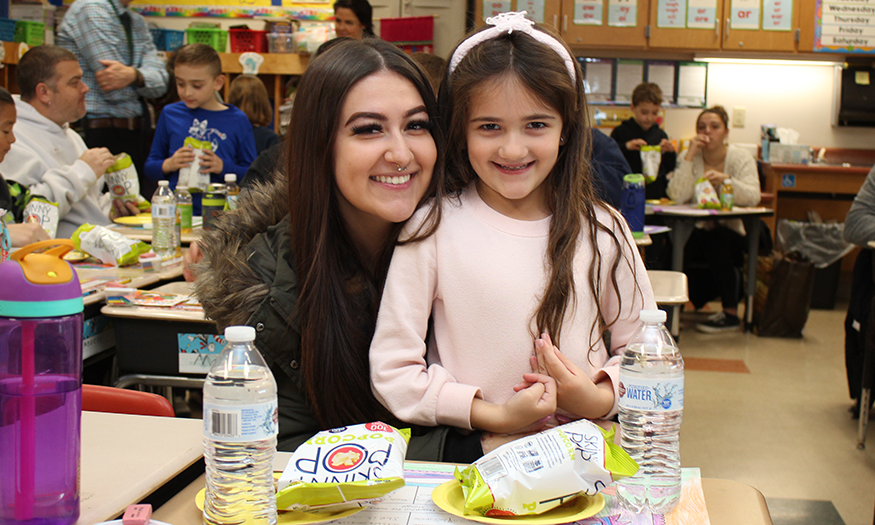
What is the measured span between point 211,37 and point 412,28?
7.25ft

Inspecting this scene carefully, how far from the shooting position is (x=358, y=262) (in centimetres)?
145

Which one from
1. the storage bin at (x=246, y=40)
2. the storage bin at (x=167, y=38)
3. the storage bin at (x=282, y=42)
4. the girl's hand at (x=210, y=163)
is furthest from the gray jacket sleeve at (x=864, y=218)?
the storage bin at (x=167, y=38)

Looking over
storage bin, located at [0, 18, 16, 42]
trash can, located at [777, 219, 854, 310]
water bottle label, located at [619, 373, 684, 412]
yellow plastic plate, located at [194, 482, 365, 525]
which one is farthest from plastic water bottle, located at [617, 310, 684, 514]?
storage bin, located at [0, 18, 16, 42]

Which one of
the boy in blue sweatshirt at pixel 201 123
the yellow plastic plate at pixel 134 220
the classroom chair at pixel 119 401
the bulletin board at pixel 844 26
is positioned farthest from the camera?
the bulletin board at pixel 844 26

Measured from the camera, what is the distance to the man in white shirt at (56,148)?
121 inches

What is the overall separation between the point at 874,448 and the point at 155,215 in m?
3.13

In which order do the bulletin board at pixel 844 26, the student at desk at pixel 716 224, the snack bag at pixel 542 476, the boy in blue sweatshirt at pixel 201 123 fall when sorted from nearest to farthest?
the snack bag at pixel 542 476 → the boy in blue sweatshirt at pixel 201 123 → the student at desk at pixel 716 224 → the bulletin board at pixel 844 26

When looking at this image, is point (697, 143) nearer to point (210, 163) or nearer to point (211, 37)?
point (210, 163)

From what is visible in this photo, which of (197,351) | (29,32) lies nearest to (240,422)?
(197,351)

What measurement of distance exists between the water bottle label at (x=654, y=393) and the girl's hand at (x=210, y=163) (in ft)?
9.96

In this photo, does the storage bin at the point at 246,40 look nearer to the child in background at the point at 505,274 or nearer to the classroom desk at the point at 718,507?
the child in background at the point at 505,274

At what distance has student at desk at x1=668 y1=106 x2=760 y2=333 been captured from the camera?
524 cm

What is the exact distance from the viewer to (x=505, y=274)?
52.2 inches

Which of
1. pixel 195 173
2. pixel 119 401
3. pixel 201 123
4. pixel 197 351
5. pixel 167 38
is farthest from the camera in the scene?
pixel 167 38
